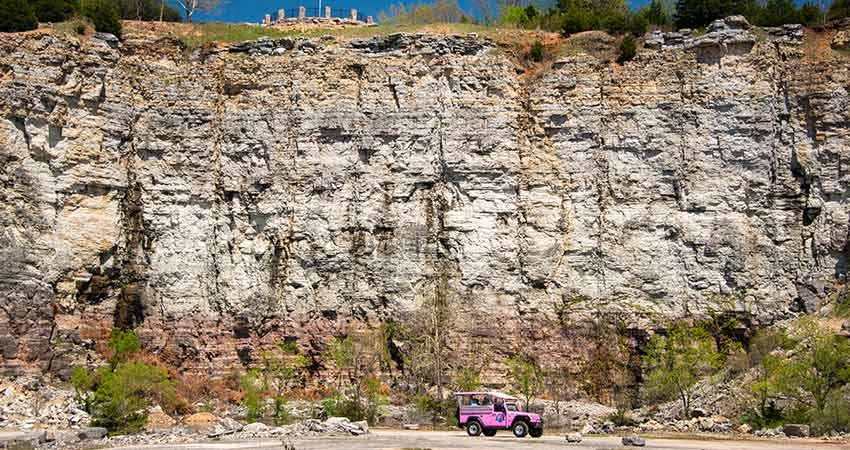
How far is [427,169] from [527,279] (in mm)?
6768

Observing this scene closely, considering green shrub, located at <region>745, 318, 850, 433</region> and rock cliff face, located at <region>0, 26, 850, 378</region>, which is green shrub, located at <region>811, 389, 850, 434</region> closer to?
green shrub, located at <region>745, 318, 850, 433</region>

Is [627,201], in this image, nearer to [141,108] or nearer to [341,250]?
[341,250]

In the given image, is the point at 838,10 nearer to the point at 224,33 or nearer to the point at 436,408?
the point at 436,408

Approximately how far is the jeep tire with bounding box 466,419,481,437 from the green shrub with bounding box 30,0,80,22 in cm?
3004

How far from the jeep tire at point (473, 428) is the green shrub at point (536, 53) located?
21.9m

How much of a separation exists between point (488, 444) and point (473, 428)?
411 cm

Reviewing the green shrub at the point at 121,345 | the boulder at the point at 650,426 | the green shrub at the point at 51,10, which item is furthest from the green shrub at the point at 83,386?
the boulder at the point at 650,426

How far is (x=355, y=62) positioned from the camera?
51969 millimetres

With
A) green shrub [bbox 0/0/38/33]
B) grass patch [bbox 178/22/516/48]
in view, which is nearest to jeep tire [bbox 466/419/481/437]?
grass patch [bbox 178/22/516/48]

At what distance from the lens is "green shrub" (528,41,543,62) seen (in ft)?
172

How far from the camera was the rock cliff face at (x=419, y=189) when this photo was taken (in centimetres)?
4788

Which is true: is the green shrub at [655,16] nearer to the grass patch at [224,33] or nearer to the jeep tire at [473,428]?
the grass patch at [224,33]

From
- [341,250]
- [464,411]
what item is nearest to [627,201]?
[341,250]

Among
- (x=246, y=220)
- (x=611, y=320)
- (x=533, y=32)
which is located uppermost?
(x=533, y=32)
